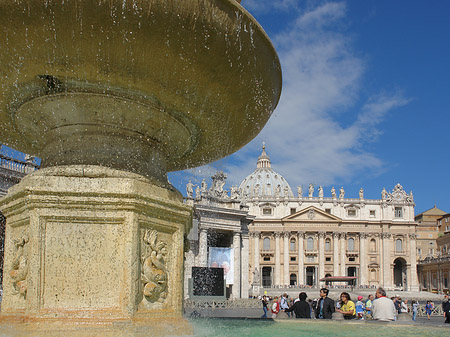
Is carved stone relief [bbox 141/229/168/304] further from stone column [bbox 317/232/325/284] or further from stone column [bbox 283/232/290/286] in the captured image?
stone column [bbox 317/232/325/284]

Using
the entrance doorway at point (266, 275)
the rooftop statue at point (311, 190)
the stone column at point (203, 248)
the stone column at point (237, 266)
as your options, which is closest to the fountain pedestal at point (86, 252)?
the stone column at point (203, 248)

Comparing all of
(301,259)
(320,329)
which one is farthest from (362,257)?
(320,329)

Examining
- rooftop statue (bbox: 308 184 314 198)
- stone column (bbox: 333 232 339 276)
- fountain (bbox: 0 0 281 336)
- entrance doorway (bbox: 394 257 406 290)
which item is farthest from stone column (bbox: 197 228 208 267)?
entrance doorway (bbox: 394 257 406 290)

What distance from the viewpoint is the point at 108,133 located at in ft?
14.7

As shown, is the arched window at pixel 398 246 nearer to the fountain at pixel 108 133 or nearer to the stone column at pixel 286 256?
the stone column at pixel 286 256

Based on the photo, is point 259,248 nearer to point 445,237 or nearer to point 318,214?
point 318,214

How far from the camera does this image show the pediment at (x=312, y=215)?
78438 millimetres

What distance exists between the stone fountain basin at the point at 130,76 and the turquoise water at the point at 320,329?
213cm

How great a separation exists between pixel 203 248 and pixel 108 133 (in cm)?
3145

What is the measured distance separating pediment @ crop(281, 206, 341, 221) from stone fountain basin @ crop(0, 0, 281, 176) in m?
74.5

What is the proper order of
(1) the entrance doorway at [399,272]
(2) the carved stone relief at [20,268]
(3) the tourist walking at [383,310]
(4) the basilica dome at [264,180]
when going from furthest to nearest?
(4) the basilica dome at [264,180], (1) the entrance doorway at [399,272], (3) the tourist walking at [383,310], (2) the carved stone relief at [20,268]

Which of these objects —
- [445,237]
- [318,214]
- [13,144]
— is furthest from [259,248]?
[13,144]

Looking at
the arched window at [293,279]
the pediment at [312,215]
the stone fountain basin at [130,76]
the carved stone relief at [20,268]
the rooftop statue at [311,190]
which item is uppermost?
the rooftop statue at [311,190]

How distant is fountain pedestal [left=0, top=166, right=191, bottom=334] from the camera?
3.81 m
